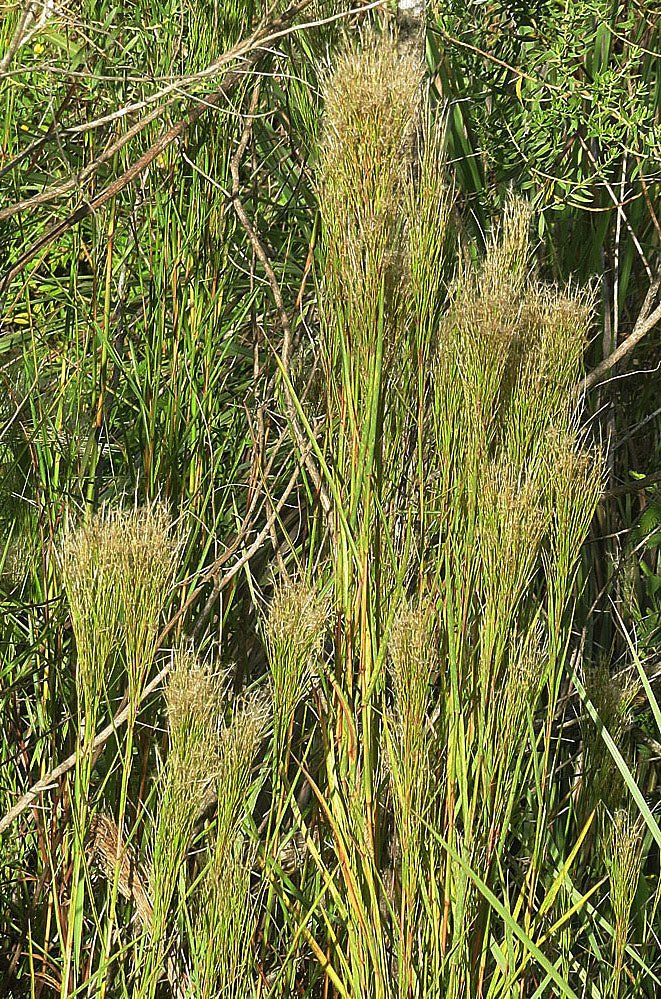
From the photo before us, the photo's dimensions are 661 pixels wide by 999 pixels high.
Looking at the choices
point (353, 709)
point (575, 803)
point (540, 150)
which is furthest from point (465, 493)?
point (540, 150)

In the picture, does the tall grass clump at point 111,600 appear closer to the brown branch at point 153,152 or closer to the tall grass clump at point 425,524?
the tall grass clump at point 425,524

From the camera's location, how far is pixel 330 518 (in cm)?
109

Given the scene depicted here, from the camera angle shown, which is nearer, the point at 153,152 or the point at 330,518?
the point at 330,518

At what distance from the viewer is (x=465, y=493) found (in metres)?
0.95

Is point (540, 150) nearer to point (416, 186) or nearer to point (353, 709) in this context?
point (416, 186)

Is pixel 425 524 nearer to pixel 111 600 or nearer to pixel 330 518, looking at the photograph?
pixel 330 518

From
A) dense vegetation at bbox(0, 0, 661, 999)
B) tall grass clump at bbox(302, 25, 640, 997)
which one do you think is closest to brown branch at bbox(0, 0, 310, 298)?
dense vegetation at bbox(0, 0, 661, 999)

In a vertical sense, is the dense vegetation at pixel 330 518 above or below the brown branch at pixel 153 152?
below

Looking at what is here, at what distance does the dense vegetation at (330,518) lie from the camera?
0.93 m

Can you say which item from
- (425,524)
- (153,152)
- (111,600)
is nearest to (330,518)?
(425,524)

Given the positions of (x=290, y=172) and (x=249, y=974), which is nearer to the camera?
(x=249, y=974)

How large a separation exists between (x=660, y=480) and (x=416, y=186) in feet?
2.58

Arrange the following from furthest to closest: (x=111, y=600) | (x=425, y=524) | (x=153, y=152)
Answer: (x=153, y=152) → (x=425, y=524) → (x=111, y=600)

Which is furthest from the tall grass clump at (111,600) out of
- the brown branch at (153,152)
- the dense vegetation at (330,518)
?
the brown branch at (153,152)
